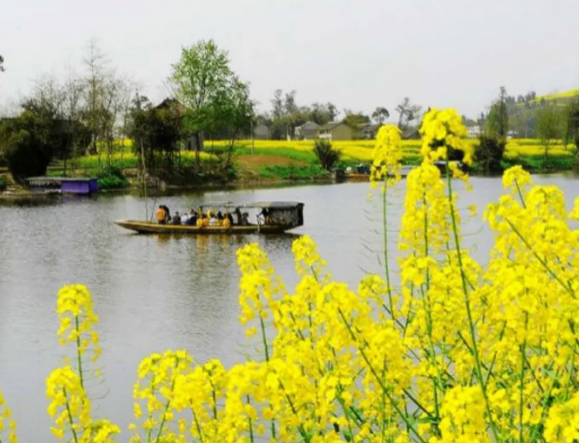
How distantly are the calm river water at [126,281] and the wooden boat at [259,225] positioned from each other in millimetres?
471

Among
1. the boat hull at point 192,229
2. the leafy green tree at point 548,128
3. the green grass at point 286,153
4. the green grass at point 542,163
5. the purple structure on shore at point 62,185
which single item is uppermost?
the leafy green tree at point 548,128

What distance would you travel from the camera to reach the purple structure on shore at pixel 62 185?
49531 millimetres

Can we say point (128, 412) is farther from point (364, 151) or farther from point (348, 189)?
point (364, 151)

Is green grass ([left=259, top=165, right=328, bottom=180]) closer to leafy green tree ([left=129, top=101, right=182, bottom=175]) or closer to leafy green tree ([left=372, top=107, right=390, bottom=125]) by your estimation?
leafy green tree ([left=129, top=101, right=182, bottom=175])

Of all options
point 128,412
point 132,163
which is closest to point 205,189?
point 132,163

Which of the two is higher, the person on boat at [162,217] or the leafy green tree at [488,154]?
the leafy green tree at [488,154]

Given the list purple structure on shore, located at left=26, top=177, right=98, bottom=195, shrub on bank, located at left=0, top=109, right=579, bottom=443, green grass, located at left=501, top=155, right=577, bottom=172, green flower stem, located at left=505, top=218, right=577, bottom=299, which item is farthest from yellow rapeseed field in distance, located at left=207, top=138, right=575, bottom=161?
green flower stem, located at left=505, top=218, right=577, bottom=299

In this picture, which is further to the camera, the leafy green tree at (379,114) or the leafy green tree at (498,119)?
the leafy green tree at (379,114)

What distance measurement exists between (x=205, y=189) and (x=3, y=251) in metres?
28.2

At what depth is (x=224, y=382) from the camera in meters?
4.53

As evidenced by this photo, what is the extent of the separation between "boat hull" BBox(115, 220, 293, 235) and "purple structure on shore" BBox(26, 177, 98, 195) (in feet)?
69.0

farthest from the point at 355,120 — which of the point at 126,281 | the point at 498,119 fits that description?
the point at 126,281

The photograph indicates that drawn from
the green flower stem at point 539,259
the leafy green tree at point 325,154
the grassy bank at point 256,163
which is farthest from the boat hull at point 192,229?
the leafy green tree at point 325,154

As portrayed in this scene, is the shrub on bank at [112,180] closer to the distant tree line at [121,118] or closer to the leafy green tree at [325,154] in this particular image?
the distant tree line at [121,118]
